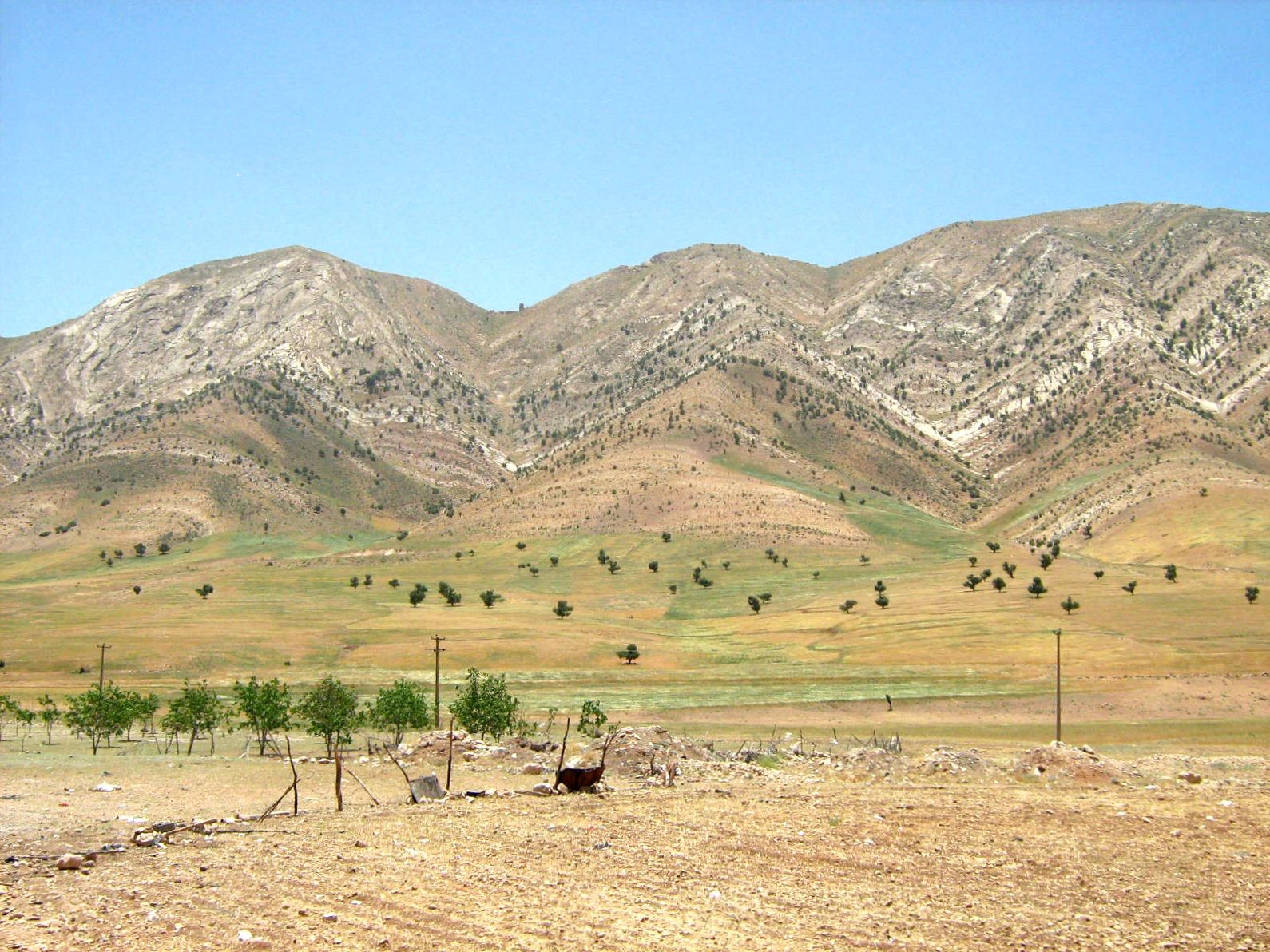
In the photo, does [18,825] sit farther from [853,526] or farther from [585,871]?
[853,526]

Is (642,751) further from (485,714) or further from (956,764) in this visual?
(485,714)

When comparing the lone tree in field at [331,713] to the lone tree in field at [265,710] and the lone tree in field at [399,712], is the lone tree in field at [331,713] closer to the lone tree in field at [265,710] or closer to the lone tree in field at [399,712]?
the lone tree in field at [265,710]

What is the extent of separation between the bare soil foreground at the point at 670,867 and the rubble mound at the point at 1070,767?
165 millimetres

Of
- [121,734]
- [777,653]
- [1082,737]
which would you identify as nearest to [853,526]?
[777,653]

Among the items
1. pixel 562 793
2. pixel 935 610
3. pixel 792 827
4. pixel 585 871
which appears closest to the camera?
pixel 585 871

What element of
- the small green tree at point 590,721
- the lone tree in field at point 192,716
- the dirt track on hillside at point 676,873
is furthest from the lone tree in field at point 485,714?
the dirt track on hillside at point 676,873

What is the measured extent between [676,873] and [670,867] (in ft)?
1.58

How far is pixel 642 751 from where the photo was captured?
37.8 meters

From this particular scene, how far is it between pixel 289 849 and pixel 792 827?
11.7 m

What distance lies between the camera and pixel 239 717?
2881 inches

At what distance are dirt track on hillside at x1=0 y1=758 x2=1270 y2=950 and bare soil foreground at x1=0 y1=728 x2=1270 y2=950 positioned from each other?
69mm

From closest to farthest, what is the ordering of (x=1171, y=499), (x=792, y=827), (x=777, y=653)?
1. (x=792, y=827)
2. (x=777, y=653)
3. (x=1171, y=499)

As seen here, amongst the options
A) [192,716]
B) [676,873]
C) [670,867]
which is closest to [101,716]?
[192,716]

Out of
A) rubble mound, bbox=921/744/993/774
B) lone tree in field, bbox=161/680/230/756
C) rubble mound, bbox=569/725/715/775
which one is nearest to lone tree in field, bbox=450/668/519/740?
lone tree in field, bbox=161/680/230/756
